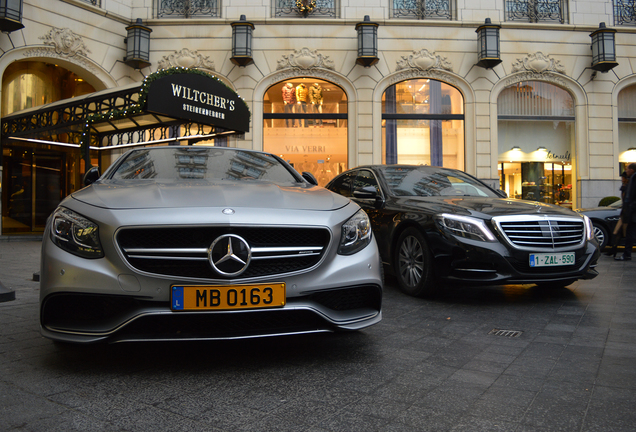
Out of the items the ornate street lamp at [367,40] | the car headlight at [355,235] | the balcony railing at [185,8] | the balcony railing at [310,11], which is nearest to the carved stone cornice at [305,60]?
the ornate street lamp at [367,40]

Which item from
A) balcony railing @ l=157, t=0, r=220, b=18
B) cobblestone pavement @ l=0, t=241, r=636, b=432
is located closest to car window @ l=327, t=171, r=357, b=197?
cobblestone pavement @ l=0, t=241, r=636, b=432

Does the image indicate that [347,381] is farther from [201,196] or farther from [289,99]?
[289,99]

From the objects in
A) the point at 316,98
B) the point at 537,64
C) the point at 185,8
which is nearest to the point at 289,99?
the point at 316,98

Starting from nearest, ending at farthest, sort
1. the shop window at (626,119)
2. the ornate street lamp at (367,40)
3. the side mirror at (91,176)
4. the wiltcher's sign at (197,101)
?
1. the side mirror at (91,176)
2. the wiltcher's sign at (197,101)
3. the ornate street lamp at (367,40)
4. the shop window at (626,119)

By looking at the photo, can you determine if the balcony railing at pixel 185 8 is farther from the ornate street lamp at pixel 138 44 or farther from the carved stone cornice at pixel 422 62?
the carved stone cornice at pixel 422 62

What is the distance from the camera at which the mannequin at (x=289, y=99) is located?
50.7ft

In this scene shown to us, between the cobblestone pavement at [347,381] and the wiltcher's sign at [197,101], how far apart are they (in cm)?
682

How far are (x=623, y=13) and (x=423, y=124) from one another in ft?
24.8

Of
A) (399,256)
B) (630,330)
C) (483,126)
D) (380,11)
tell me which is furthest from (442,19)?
(630,330)

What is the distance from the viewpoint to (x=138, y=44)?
567 inches

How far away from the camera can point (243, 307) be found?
95.5 inches

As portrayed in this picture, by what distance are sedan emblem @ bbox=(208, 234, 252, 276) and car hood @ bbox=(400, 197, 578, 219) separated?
8.68 feet

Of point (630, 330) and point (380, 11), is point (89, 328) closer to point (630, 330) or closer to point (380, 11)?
point (630, 330)

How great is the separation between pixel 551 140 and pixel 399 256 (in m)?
13.2
